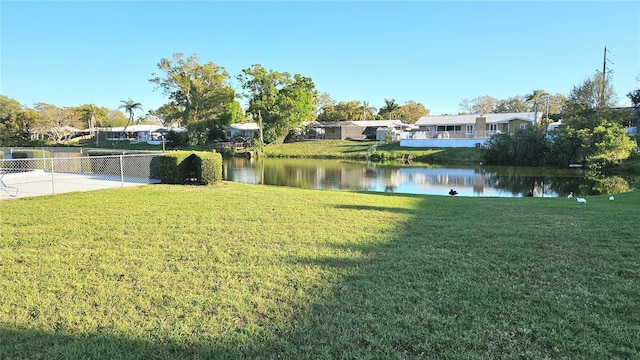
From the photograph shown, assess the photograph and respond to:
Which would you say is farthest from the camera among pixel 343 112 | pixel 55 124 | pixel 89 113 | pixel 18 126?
pixel 89 113

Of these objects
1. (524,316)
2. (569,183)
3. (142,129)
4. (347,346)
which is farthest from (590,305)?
(142,129)

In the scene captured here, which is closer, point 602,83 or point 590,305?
point 590,305

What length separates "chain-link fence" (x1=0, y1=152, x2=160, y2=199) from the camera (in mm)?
11398

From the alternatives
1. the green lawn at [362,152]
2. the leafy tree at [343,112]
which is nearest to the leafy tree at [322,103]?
the leafy tree at [343,112]

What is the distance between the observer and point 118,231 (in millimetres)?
6070

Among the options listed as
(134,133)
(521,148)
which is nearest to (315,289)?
(521,148)

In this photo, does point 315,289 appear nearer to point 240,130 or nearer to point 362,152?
point 362,152

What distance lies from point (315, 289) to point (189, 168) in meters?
11.5

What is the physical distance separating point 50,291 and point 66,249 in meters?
1.54

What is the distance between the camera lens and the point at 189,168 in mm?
14203

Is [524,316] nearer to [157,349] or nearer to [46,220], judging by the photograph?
[157,349]

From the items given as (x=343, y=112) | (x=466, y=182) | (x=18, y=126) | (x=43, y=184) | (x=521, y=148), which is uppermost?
(x=343, y=112)

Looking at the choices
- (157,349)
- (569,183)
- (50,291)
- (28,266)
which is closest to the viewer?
(157,349)

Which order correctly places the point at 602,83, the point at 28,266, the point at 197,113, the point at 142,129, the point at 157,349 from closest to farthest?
the point at 157,349 < the point at 28,266 < the point at 602,83 < the point at 197,113 < the point at 142,129
